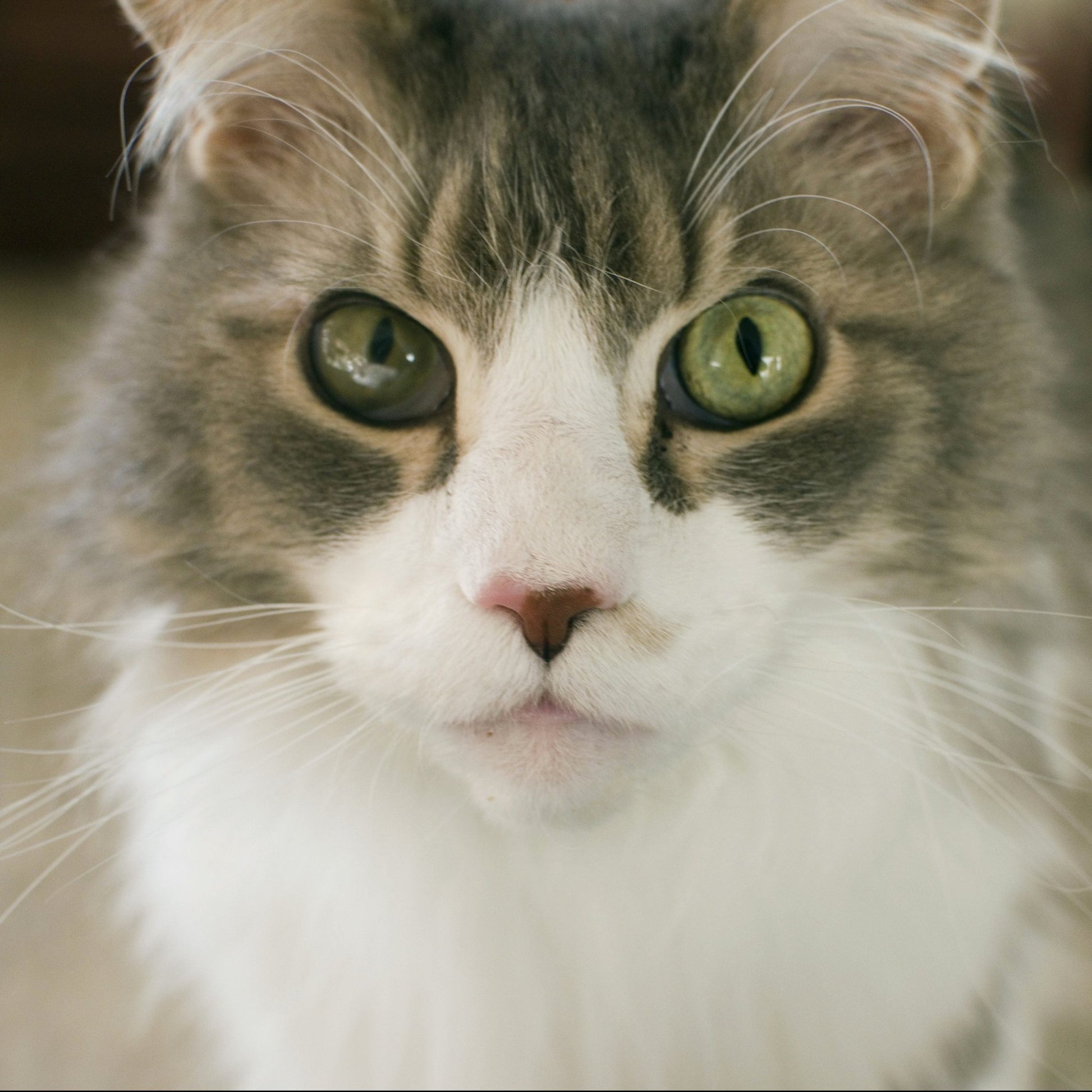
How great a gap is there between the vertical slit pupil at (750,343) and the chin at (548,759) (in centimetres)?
21

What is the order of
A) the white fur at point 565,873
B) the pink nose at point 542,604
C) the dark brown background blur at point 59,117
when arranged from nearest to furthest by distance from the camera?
the pink nose at point 542,604
the white fur at point 565,873
the dark brown background blur at point 59,117

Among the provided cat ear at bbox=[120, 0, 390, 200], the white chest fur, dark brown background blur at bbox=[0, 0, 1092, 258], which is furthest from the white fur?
dark brown background blur at bbox=[0, 0, 1092, 258]

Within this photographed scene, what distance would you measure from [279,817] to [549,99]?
0.53 metres

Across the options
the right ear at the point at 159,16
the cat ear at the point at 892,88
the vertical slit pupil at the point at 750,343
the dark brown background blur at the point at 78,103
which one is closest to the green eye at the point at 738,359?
the vertical slit pupil at the point at 750,343

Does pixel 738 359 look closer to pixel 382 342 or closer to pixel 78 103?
pixel 382 342

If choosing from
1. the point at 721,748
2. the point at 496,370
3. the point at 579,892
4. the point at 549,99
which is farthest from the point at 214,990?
the point at 549,99

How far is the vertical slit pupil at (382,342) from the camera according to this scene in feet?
1.91

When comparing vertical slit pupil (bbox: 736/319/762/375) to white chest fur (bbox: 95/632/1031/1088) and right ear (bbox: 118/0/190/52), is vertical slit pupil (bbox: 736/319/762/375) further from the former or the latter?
right ear (bbox: 118/0/190/52)

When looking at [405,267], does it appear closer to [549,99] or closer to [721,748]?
[549,99]

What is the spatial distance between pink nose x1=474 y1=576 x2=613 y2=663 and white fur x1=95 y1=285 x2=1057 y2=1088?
90mm

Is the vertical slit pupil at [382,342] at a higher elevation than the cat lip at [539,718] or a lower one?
higher

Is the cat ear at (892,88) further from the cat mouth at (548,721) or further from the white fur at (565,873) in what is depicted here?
the cat mouth at (548,721)

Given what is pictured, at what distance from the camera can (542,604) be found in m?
0.50

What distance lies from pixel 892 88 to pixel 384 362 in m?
0.35
